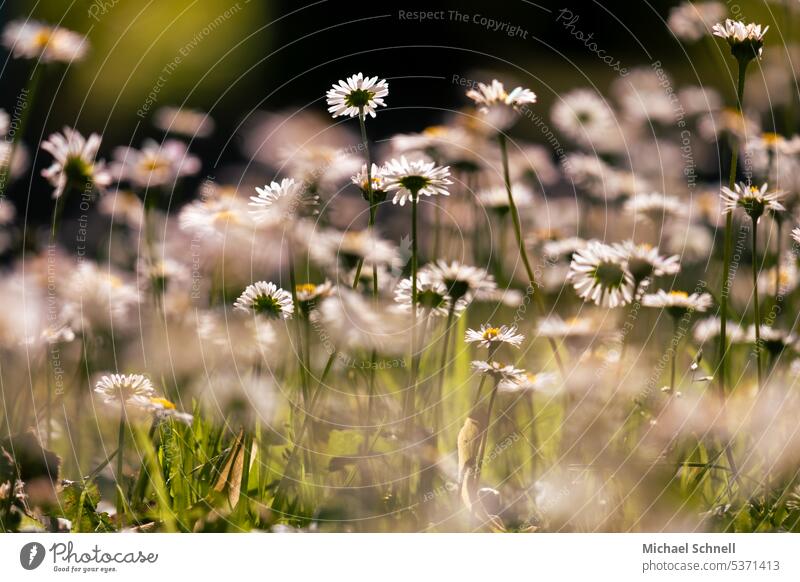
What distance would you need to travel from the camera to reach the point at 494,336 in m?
0.87

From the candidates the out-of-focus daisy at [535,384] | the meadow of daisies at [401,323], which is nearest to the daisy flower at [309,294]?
the meadow of daisies at [401,323]

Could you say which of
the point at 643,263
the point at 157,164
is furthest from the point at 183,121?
the point at 643,263

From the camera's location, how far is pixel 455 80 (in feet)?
2.89

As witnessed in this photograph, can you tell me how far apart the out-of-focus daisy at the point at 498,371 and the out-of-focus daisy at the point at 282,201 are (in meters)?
0.25

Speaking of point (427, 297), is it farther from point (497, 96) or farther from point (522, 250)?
point (497, 96)

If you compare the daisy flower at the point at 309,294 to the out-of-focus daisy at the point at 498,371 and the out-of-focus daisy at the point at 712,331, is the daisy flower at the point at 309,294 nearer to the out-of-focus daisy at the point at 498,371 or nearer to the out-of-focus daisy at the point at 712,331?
the out-of-focus daisy at the point at 498,371

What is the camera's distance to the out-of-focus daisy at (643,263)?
89 centimetres

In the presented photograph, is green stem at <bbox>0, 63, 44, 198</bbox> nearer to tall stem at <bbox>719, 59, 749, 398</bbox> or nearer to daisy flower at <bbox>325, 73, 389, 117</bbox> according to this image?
daisy flower at <bbox>325, 73, 389, 117</bbox>

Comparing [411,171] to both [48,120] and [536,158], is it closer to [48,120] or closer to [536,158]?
[536,158]

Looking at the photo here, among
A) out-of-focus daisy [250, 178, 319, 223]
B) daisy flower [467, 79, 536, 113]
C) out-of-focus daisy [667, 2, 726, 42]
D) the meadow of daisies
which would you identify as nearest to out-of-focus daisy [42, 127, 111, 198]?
the meadow of daisies

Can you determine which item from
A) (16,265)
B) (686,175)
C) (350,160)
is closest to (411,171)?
(350,160)

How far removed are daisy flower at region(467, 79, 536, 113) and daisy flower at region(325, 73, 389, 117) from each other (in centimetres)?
10
